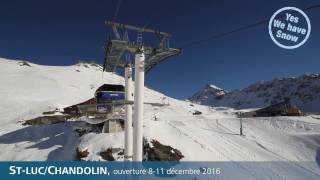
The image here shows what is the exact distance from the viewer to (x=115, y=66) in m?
15.6

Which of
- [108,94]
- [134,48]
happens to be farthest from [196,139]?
[134,48]

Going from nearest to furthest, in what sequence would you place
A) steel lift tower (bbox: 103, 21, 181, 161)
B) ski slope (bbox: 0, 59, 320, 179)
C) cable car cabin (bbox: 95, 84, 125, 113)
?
steel lift tower (bbox: 103, 21, 181, 161)
ski slope (bbox: 0, 59, 320, 179)
cable car cabin (bbox: 95, 84, 125, 113)

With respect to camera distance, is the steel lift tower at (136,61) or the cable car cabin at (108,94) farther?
the cable car cabin at (108,94)

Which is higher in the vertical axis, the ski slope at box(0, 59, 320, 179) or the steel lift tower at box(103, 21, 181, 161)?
the steel lift tower at box(103, 21, 181, 161)

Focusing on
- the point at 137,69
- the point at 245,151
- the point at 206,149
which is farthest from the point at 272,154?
the point at 137,69

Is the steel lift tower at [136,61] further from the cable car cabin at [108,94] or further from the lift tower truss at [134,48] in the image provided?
the cable car cabin at [108,94]

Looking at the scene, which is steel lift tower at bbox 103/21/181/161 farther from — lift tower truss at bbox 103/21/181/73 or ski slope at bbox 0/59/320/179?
ski slope at bbox 0/59/320/179

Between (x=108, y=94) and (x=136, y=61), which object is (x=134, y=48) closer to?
(x=136, y=61)

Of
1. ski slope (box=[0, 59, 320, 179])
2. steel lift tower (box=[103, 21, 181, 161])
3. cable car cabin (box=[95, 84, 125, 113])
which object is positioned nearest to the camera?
steel lift tower (box=[103, 21, 181, 161])

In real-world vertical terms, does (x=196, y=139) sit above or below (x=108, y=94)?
below

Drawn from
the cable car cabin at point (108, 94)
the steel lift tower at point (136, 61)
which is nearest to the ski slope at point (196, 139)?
the cable car cabin at point (108, 94)

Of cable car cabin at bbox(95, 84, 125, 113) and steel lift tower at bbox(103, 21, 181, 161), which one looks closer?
steel lift tower at bbox(103, 21, 181, 161)

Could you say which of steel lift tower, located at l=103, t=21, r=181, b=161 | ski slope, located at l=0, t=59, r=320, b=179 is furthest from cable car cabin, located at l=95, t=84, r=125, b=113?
steel lift tower, located at l=103, t=21, r=181, b=161

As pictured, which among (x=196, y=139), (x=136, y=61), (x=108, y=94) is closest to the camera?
(x=136, y=61)
